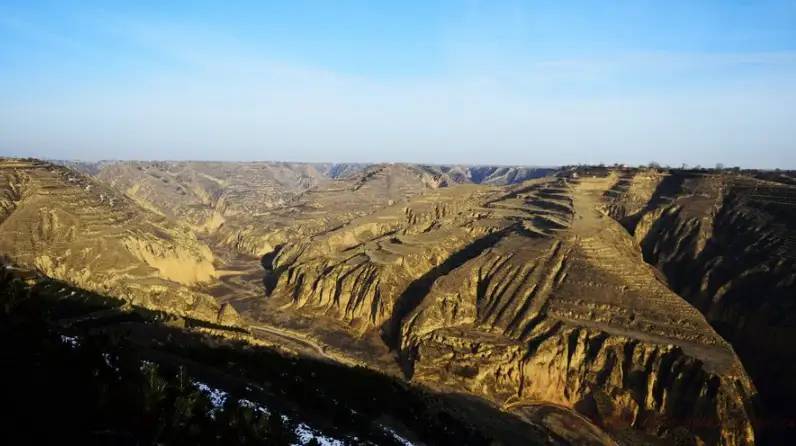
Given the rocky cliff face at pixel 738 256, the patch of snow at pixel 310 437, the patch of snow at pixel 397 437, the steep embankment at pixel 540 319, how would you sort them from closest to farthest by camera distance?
the patch of snow at pixel 310 437, the patch of snow at pixel 397 437, the steep embankment at pixel 540 319, the rocky cliff face at pixel 738 256

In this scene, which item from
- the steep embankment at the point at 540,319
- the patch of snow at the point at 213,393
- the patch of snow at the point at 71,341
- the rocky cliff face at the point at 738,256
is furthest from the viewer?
the rocky cliff face at the point at 738,256

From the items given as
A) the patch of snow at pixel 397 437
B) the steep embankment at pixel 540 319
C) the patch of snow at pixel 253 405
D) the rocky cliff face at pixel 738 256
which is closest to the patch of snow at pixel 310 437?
the patch of snow at pixel 253 405

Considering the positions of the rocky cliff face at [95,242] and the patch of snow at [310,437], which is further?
the rocky cliff face at [95,242]

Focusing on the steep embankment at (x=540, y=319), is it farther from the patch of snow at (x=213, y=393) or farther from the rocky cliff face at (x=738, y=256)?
the patch of snow at (x=213, y=393)

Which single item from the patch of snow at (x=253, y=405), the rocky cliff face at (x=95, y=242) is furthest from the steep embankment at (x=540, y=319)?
the patch of snow at (x=253, y=405)

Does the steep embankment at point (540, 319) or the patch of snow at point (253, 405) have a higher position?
the patch of snow at point (253, 405)

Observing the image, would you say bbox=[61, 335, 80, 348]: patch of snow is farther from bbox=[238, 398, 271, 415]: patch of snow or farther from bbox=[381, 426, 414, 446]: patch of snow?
bbox=[381, 426, 414, 446]: patch of snow

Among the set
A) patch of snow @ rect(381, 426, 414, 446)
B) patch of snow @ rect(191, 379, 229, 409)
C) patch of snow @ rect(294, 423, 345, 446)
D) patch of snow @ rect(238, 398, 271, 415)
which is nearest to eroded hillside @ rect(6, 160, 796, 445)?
patch of snow @ rect(381, 426, 414, 446)

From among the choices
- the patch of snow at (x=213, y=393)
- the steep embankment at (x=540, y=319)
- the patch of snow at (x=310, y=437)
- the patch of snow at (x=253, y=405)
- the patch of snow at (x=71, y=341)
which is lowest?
the steep embankment at (x=540, y=319)
